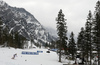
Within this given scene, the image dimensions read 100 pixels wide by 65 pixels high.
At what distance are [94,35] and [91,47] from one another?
13.9 ft

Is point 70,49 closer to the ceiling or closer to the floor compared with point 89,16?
closer to the floor

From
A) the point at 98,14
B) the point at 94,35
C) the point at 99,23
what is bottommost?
the point at 94,35

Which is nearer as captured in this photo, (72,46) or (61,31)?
(61,31)

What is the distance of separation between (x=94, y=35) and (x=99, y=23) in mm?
4845

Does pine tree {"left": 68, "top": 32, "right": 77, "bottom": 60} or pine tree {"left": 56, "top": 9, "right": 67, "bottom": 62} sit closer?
pine tree {"left": 56, "top": 9, "right": 67, "bottom": 62}

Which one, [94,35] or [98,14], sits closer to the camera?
[98,14]

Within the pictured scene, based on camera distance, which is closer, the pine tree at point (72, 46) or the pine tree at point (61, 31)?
the pine tree at point (61, 31)

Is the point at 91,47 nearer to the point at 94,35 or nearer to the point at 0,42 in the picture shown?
the point at 94,35

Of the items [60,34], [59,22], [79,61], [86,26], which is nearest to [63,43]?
[60,34]

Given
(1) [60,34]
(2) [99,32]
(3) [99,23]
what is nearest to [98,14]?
(3) [99,23]

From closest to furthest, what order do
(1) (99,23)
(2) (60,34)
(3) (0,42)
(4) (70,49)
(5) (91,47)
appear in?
(1) (99,23) → (5) (91,47) → (2) (60,34) → (4) (70,49) → (3) (0,42)

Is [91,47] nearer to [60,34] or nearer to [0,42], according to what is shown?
[60,34]

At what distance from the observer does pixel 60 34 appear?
30.0m

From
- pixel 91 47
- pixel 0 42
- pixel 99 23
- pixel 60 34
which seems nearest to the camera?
pixel 99 23
